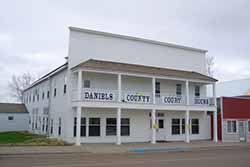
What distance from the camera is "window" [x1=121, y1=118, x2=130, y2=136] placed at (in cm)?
2581

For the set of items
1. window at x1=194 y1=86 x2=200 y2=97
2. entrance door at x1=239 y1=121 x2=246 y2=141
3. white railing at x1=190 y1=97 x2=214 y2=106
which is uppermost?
window at x1=194 y1=86 x2=200 y2=97

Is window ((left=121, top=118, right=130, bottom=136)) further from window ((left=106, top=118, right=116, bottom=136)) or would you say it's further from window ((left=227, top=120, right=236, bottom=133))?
window ((left=227, top=120, right=236, bottom=133))

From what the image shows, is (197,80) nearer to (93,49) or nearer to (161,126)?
(161,126)

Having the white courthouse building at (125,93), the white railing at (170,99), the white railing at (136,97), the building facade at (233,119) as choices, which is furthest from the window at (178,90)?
the white railing at (136,97)

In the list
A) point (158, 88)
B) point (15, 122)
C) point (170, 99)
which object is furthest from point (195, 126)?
point (15, 122)

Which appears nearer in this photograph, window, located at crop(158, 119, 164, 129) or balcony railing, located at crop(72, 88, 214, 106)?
balcony railing, located at crop(72, 88, 214, 106)

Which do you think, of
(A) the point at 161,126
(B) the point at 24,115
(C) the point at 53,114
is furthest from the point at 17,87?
(A) the point at 161,126

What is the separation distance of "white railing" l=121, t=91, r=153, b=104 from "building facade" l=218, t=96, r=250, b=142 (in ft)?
26.6

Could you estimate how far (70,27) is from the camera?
80.1 ft

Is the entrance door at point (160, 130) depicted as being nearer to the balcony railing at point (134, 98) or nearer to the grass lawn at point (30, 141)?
the balcony railing at point (134, 98)

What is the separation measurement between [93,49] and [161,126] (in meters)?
9.60

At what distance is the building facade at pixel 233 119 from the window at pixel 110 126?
35.3 feet

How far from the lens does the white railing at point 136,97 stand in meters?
24.2

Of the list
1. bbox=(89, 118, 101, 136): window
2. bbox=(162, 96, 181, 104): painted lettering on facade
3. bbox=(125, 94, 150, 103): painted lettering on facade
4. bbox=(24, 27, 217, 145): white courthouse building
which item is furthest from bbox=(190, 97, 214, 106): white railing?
bbox=(89, 118, 101, 136): window
